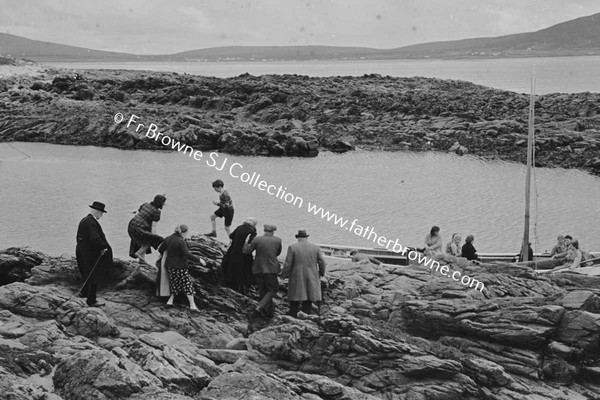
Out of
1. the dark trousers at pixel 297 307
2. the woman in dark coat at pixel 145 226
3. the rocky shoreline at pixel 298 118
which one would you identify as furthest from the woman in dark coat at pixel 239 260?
the rocky shoreline at pixel 298 118

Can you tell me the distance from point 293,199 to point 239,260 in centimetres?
2933

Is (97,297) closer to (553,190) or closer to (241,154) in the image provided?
(553,190)

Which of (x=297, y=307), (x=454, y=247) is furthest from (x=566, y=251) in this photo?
(x=297, y=307)

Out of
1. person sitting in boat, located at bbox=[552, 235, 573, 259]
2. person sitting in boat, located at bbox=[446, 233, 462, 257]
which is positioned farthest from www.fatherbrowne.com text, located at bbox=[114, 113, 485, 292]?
person sitting in boat, located at bbox=[552, 235, 573, 259]

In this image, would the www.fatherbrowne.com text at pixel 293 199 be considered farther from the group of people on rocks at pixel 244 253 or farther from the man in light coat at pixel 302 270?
the group of people on rocks at pixel 244 253

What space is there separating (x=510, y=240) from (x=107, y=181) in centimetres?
2744

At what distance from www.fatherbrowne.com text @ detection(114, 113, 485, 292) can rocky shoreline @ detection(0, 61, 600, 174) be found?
2.98ft

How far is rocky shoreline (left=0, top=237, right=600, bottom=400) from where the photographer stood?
12.2m

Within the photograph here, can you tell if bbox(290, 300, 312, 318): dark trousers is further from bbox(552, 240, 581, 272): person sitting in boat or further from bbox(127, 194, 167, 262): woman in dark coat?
bbox(552, 240, 581, 272): person sitting in boat

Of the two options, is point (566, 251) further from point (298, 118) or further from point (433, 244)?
point (298, 118)

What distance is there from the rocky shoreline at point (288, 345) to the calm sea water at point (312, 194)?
12758mm

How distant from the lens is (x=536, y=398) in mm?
13367

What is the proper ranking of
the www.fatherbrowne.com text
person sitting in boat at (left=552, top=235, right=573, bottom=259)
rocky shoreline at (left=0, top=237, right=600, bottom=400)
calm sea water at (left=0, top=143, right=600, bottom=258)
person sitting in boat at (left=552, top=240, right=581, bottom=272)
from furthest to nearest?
1. calm sea water at (left=0, top=143, right=600, bottom=258)
2. person sitting in boat at (left=552, top=235, right=573, bottom=259)
3. person sitting in boat at (left=552, top=240, right=581, bottom=272)
4. the www.fatherbrowne.com text
5. rocky shoreline at (left=0, top=237, right=600, bottom=400)

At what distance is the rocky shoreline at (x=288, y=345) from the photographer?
12.2m
